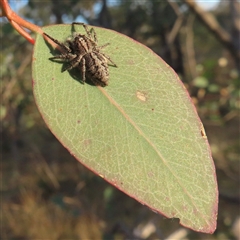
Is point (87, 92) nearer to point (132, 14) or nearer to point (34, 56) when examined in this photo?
point (34, 56)

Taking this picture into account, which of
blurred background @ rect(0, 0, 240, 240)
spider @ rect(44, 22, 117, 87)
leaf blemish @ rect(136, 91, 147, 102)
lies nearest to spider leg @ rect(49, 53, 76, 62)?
spider @ rect(44, 22, 117, 87)

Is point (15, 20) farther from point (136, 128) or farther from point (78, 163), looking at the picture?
point (78, 163)

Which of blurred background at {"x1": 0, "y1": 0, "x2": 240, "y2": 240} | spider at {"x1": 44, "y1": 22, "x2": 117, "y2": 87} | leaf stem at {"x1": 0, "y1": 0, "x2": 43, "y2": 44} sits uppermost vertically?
leaf stem at {"x1": 0, "y1": 0, "x2": 43, "y2": 44}

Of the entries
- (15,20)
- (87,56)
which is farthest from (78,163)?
(15,20)

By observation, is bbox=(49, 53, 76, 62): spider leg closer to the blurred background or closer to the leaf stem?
the leaf stem

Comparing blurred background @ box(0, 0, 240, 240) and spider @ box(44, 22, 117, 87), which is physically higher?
spider @ box(44, 22, 117, 87)

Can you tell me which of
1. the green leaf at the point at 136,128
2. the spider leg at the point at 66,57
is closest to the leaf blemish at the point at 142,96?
the green leaf at the point at 136,128
